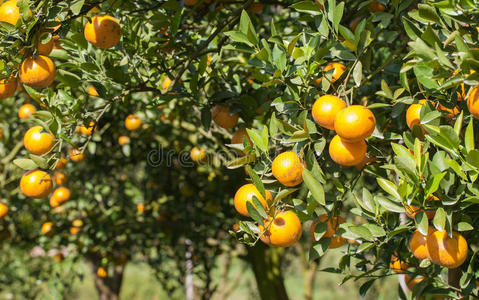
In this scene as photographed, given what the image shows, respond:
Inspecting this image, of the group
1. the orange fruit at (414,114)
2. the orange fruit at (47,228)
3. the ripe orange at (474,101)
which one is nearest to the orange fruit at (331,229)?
the orange fruit at (414,114)

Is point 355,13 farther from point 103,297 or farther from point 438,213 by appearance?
point 103,297

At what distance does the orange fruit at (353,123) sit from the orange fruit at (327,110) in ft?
0.09

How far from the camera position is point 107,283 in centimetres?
398

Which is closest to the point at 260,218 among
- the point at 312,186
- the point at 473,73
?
the point at 312,186

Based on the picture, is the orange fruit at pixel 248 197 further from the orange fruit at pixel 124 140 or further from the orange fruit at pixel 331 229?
the orange fruit at pixel 124 140

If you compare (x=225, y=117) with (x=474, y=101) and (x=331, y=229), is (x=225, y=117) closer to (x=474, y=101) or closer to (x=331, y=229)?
(x=331, y=229)

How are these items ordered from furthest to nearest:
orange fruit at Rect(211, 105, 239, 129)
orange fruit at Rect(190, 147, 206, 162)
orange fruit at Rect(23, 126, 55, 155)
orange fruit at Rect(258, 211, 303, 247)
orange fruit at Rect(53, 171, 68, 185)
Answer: orange fruit at Rect(53, 171, 68, 185) → orange fruit at Rect(190, 147, 206, 162) → orange fruit at Rect(211, 105, 239, 129) → orange fruit at Rect(23, 126, 55, 155) → orange fruit at Rect(258, 211, 303, 247)

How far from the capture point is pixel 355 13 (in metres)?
1.59

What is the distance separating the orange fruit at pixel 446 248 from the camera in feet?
3.58

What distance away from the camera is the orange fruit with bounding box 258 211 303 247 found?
1155 mm

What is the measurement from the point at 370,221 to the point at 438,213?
0.30 metres

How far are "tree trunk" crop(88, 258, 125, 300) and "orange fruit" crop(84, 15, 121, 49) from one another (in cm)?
276

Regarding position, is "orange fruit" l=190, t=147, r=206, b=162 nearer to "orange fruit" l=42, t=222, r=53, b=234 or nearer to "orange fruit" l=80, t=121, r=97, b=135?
"orange fruit" l=80, t=121, r=97, b=135

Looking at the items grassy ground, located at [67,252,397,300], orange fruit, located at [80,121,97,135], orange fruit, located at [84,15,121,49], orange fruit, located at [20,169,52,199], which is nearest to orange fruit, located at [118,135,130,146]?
orange fruit, located at [80,121,97,135]
